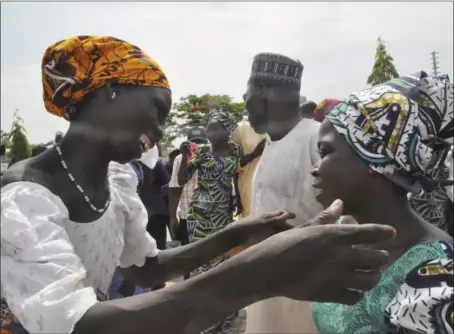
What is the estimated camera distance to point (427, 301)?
3.73 ft

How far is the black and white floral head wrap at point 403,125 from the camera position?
127 centimetres

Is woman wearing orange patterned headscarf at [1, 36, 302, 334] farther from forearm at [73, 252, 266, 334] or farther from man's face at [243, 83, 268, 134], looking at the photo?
man's face at [243, 83, 268, 134]

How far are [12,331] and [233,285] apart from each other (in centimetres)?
53

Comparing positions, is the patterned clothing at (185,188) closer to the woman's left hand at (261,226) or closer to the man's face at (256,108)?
the man's face at (256,108)

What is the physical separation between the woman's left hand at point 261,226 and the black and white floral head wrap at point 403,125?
27cm

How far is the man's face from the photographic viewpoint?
1.89 meters

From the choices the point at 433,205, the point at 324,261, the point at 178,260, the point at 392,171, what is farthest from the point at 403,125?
the point at 433,205

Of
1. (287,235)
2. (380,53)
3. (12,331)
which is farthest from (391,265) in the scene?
(12,331)

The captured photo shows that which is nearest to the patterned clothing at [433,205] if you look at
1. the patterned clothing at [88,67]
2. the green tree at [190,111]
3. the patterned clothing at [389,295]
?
the patterned clothing at [389,295]

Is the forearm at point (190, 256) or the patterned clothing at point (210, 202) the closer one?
the forearm at point (190, 256)

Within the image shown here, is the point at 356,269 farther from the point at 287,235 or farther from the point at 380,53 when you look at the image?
the point at 380,53

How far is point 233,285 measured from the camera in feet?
2.57

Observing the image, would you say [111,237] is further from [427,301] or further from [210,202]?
[427,301]

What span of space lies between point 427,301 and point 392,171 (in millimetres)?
329
